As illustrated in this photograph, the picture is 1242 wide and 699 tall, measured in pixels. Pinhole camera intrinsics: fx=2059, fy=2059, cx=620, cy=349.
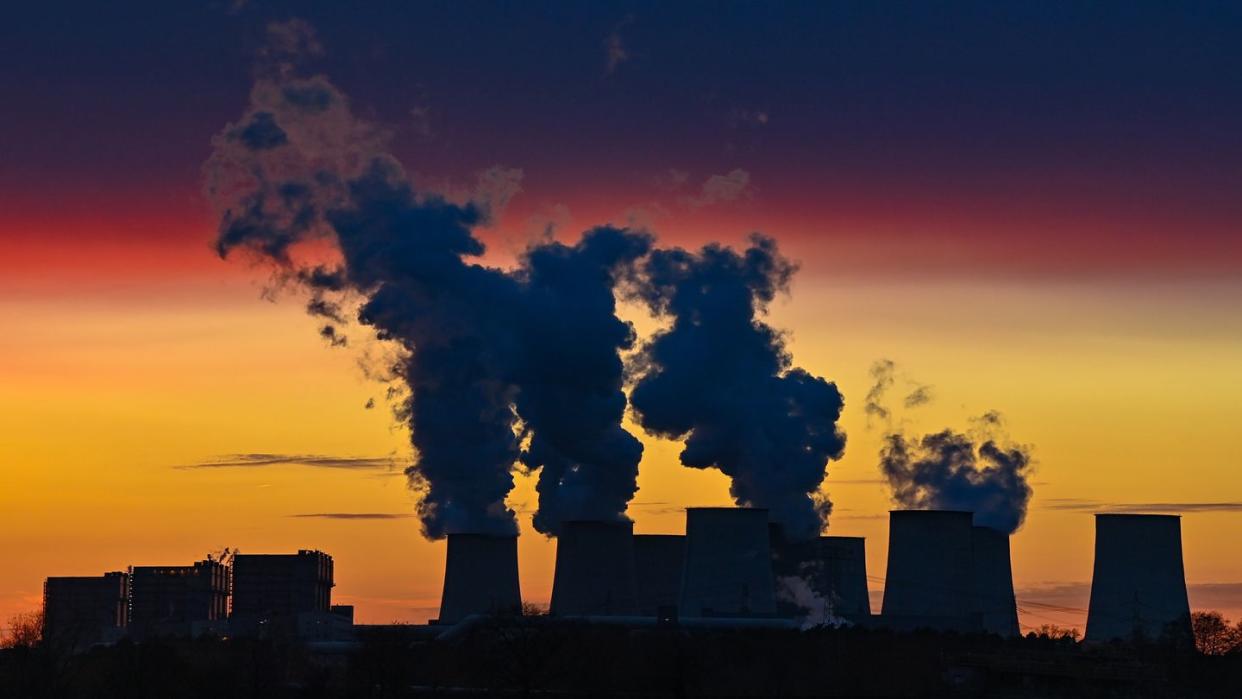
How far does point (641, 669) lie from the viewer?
177 ft

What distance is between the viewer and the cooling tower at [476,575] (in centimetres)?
6475

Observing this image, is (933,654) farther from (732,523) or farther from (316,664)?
(316,664)

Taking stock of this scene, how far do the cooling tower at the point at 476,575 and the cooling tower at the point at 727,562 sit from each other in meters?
6.32

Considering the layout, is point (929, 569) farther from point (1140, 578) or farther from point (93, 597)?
point (93, 597)

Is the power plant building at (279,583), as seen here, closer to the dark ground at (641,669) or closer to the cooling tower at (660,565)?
the cooling tower at (660,565)

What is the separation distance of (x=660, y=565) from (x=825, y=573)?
19.1 ft

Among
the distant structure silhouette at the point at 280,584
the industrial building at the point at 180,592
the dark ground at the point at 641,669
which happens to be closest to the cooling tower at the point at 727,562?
the dark ground at the point at 641,669

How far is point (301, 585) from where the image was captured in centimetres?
10256

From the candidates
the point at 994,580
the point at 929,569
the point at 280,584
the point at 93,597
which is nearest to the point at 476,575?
the point at 929,569

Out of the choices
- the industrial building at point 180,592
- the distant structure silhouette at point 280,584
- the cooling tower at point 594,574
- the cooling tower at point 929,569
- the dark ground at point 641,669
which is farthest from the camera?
the industrial building at point 180,592

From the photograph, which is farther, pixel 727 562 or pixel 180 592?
pixel 180 592

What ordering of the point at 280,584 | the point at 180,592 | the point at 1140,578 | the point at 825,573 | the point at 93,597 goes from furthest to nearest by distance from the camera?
the point at 93,597
the point at 180,592
the point at 280,584
the point at 825,573
the point at 1140,578

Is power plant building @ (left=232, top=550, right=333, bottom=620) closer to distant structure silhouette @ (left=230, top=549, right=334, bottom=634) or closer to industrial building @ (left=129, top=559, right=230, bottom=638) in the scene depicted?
distant structure silhouette @ (left=230, top=549, right=334, bottom=634)

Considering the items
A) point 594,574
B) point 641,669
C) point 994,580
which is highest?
point 994,580
